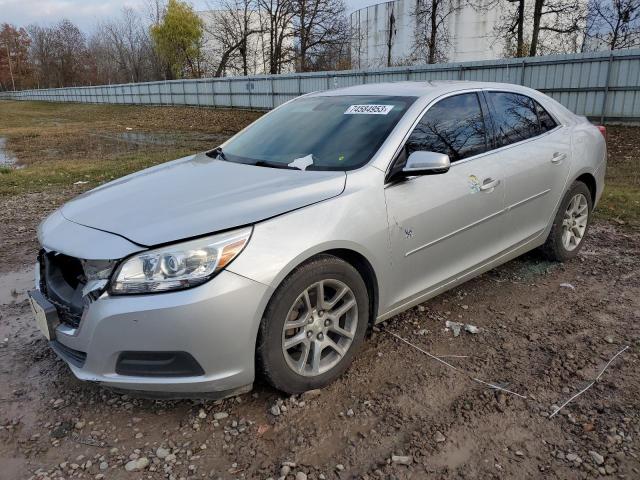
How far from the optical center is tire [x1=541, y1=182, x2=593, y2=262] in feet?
14.6

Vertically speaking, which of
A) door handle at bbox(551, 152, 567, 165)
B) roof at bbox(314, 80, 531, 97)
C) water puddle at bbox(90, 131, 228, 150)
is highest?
Result: roof at bbox(314, 80, 531, 97)

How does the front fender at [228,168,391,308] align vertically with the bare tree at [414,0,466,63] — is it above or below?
below

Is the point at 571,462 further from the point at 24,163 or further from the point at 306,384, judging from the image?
the point at 24,163

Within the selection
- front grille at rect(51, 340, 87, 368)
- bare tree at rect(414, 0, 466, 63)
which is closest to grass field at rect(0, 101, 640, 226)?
front grille at rect(51, 340, 87, 368)

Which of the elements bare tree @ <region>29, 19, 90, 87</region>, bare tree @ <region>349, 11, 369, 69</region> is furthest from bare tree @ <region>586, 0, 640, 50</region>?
bare tree @ <region>29, 19, 90, 87</region>

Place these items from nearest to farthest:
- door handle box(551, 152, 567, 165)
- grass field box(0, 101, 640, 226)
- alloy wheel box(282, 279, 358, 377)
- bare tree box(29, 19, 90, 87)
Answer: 1. alloy wheel box(282, 279, 358, 377)
2. door handle box(551, 152, 567, 165)
3. grass field box(0, 101, 640, 226)
4. bare tree box(29, 19, 90, 87)

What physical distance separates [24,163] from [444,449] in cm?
1380

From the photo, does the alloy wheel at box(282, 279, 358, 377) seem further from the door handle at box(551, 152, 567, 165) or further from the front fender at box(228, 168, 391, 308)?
the door handle at box(551, 152, 567, 165)

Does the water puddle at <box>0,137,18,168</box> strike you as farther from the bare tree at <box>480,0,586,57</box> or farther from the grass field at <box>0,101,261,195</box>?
the bare tree at <box>480,0,586,57</box>

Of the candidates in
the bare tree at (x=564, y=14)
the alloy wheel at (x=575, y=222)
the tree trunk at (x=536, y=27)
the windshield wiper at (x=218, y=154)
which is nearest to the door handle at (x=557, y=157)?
the alloy wheel at (x=575, y=222)

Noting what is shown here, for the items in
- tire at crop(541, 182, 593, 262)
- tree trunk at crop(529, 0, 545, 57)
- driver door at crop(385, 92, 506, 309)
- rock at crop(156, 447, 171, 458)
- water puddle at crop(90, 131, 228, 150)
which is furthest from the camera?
tree trunk at crop(529, 0, 545, 57)

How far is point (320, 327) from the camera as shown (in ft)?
9.26

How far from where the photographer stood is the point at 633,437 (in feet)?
8.07

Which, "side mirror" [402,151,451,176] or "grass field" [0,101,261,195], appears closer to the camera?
"side mirror" [402,151,451,176]
